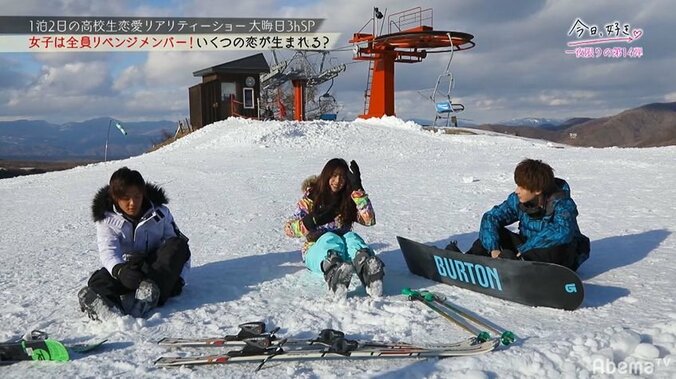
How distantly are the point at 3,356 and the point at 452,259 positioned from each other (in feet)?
10.3

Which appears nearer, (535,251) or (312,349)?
(312,349)

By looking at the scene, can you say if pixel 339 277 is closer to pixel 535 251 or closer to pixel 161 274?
pixel 161 274

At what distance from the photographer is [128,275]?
389 cm

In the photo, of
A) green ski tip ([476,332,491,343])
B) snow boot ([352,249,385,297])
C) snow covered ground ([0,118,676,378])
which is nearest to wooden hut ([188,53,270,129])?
snow covered ground ([0,118,676,378])

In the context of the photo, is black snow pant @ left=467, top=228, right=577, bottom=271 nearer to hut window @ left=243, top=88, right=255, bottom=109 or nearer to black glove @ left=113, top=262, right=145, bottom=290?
black glove @ left=113, top=262, right=145, bottom=290

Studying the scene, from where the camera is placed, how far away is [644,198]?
8648 millimetres

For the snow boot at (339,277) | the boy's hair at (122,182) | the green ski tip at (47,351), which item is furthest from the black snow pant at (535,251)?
the green ski tip at (47,351)

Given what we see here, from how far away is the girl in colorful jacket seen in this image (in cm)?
450

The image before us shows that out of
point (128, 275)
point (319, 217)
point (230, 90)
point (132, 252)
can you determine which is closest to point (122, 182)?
point (132, 252)

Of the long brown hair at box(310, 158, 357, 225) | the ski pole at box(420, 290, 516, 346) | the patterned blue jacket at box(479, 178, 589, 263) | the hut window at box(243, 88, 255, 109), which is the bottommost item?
the ski pole at box(420, 290, 516, 346)

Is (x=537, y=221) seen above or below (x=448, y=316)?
above

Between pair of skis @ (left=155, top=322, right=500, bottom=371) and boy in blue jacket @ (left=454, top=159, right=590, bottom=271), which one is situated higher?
boy in blue jacket @ (left=454, top=159, right=590, bottom=271)

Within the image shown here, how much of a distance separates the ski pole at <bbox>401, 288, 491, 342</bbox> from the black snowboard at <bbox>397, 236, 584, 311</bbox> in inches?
17.1

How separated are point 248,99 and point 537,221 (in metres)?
26.1
